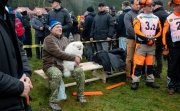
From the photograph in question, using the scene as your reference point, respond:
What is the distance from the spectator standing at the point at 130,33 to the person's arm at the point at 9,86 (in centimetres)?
540

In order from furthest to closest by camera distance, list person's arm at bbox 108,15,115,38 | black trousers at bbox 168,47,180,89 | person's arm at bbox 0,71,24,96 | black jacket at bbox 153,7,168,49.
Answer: person's arm at bbox 108,15,115,38
black jacket at bbox 153,7,168,49
black trousers at bbox 168,47,180,89
person's arm at bbox 0,71,24,96

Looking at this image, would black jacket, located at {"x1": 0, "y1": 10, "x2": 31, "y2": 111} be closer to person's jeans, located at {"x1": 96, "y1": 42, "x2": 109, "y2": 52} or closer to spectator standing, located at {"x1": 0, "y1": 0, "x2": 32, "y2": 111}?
spectator standing, located at {"x1": 0, "y1": 0, "x2": 32, "y2": 111}

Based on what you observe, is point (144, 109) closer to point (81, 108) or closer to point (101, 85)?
point (81, 108)

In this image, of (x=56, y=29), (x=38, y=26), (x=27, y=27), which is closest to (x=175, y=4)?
(x=56, y=29)

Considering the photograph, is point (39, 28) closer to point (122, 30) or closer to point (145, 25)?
point (122, 30)

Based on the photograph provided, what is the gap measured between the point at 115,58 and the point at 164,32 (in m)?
1.33

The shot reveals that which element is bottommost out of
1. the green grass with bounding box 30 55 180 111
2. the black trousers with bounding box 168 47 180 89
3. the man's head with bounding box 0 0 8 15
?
the green grass with bounding box 30 55 180 111

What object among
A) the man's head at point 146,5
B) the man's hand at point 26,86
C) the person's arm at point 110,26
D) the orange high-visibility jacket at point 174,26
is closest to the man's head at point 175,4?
the orange high-visibility jacket at point 174,26

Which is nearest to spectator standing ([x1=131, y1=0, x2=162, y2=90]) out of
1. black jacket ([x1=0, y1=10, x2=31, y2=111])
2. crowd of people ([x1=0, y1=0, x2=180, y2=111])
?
crowd of people ([x1=0, y1=0, x2=180, y2=111])

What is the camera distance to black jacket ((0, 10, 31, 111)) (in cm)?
222

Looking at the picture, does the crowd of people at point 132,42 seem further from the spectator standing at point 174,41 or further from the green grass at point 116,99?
the green grass at point 116,99

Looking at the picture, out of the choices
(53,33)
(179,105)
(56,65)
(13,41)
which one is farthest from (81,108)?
(13,41)

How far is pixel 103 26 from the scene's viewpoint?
9133 mm

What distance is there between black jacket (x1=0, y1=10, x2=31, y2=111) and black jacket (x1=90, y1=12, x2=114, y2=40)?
673cm
